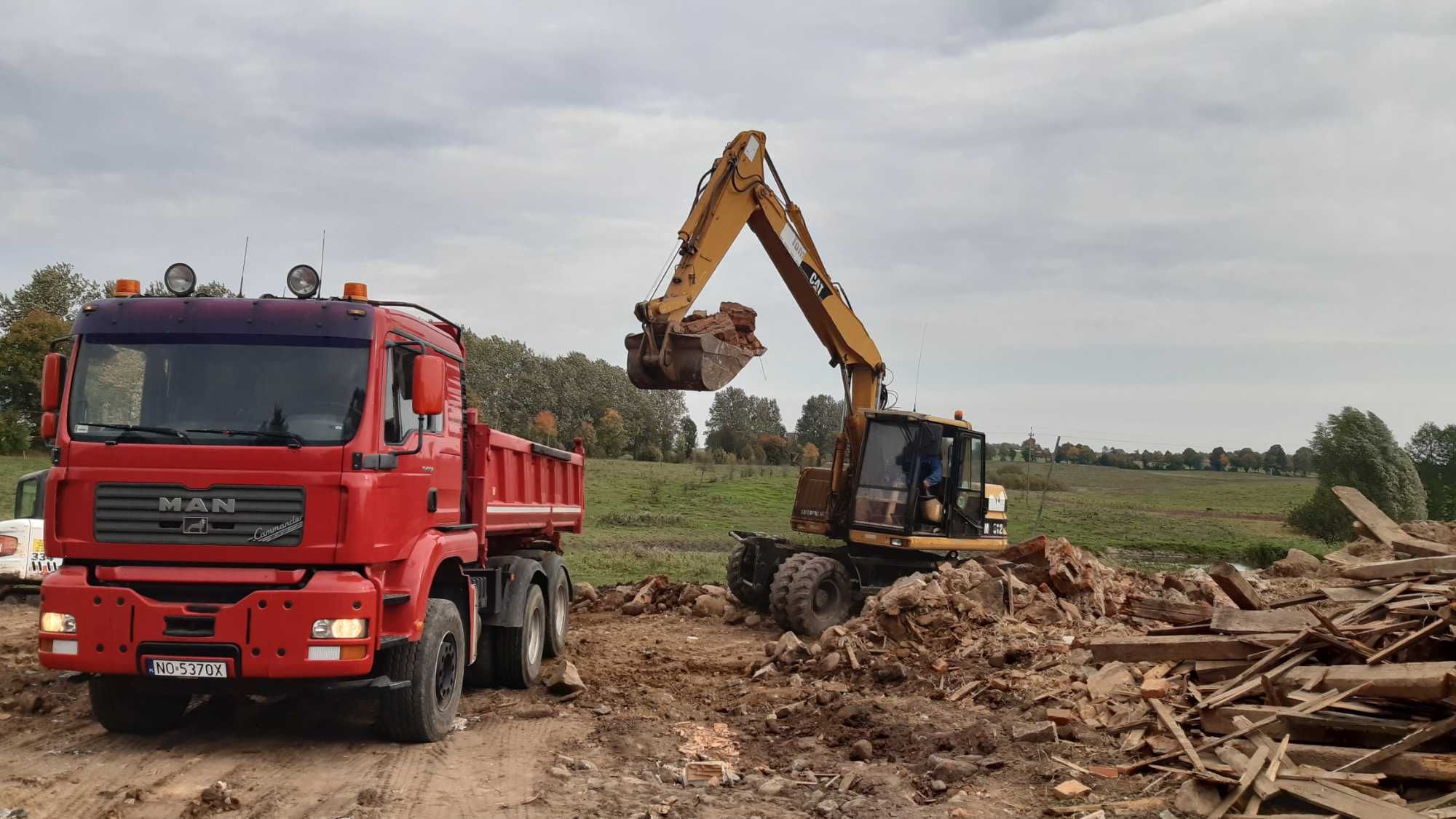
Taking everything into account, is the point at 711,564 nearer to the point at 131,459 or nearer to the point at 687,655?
the point at 687,655

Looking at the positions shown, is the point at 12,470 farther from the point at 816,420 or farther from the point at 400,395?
the point at 816,420

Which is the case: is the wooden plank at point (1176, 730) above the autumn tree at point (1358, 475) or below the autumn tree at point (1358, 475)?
below

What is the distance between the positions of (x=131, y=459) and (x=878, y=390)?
10.5 metres

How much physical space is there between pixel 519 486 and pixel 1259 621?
21.5 ft

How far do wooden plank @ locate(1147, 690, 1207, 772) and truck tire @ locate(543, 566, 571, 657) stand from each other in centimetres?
617

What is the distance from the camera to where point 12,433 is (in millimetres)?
38594

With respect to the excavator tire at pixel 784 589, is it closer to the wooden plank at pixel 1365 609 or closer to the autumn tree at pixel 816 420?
the wooden plank at pixel 1365 609

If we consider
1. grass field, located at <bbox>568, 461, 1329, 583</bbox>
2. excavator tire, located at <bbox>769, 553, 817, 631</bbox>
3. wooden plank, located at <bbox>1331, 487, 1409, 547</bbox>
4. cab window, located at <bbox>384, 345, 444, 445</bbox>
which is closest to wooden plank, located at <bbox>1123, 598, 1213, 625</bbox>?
wooden plank, located at <bbox>1331, 487, 1409, 547</bbox>

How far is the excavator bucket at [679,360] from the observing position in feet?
38.3

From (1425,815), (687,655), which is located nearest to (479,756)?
(687,655)

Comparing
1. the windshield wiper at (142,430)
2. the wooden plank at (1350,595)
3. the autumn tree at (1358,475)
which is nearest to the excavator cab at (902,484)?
the wooden plank at (1350,595)

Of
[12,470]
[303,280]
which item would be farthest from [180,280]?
[12,470]

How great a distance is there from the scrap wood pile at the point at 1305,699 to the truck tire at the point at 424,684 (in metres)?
4.44

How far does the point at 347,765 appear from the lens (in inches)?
290
